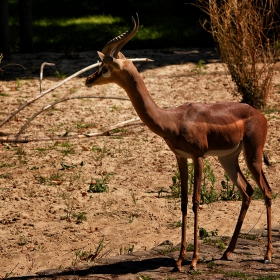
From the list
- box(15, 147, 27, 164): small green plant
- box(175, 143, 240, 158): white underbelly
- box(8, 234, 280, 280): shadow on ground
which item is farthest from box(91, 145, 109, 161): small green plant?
box(175, 143, 240, 158): white underbelly

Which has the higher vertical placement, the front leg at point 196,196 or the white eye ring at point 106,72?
the white eye ring at point 106,72

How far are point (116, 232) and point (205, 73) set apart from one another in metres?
6.17

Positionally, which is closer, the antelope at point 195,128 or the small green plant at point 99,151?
the antelope at point 195,128

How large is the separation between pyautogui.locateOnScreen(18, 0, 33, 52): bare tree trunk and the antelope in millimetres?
8552

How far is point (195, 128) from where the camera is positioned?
550 centimetres

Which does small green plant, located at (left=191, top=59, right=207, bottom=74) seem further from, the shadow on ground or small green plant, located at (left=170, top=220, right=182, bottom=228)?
the shadow on ground

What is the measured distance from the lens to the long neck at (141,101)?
17.5 ft

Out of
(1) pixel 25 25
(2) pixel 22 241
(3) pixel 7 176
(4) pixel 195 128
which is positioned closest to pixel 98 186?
(3) pixel 7 176

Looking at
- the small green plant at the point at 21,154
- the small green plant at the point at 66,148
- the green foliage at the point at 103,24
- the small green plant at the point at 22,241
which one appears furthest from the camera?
the green foliage at the point at 103,24

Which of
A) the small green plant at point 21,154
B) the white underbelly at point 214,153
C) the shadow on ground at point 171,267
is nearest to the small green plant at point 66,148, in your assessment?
the small green plant at point 21,154

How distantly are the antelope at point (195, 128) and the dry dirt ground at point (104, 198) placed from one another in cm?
48

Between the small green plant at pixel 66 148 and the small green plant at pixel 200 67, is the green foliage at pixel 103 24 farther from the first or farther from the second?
the small green plant at pixel 66 148

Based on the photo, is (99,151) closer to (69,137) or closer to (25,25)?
(69,137)

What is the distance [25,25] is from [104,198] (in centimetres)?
724
